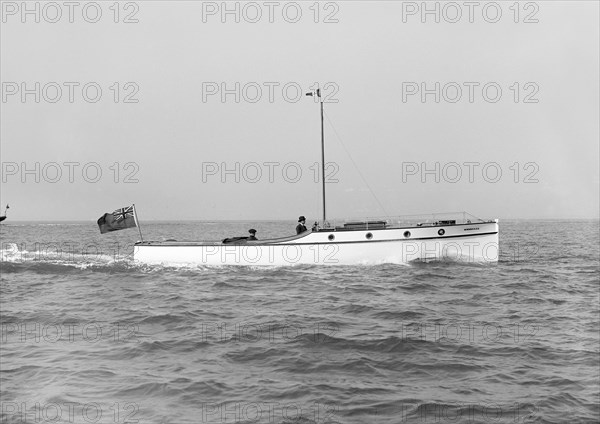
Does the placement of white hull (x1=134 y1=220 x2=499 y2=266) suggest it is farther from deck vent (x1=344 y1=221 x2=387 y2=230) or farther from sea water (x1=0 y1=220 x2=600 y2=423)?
sea water (x1=0 y1=220 x2=600 y2=423)

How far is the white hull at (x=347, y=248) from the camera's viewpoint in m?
28.7

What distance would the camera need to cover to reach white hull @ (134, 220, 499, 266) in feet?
94.2

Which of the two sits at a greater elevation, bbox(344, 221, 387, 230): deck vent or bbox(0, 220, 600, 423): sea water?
bbox(344, 221, 387, 230): deck vent

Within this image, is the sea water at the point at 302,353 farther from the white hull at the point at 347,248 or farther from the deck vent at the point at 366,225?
the deck vent at the point at 366,225

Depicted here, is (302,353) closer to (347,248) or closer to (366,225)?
(347,248)

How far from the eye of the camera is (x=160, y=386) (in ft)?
32.1

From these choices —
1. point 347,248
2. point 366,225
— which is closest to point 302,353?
point 347,248

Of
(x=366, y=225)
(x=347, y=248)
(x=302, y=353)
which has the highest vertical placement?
(x=366, y=225)

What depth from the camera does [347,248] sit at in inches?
1126

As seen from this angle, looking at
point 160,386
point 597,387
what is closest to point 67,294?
point 160,386

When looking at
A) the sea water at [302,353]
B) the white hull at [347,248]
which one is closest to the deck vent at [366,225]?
the white hull at [347,248]

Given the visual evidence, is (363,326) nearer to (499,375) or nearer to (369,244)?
(499,375)

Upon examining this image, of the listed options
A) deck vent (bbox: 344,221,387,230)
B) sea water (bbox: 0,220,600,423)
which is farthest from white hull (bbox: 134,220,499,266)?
sea water (bbox: 0,220,600,423)

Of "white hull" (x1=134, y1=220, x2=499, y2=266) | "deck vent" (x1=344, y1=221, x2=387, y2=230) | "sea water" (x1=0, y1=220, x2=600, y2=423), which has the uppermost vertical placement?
"deck vent" (x1=344, y1=221, x2=387, y2=230)
